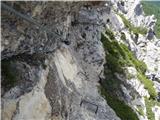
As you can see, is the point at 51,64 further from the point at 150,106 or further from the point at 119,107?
the point at 150,106

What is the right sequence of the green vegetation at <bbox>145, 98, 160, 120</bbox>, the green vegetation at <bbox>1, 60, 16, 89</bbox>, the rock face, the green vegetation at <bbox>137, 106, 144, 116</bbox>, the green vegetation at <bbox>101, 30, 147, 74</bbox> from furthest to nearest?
the green vegetation at <bbox>145, 98, 160, 120</bbox> → the green vegetation at <bbox>101, 30, 147, 74</bbox> → the green vegetation at <bbox>137, 106, 144, 116</bbox> → the green vegetation at <bbox>1, 60, 16, 89</bbox> → the rock face

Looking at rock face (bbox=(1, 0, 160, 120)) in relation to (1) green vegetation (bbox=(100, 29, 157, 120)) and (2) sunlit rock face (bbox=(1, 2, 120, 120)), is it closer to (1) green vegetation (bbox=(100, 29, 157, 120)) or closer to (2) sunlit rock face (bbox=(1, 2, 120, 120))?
(2) sunlit rock face (bbox=(1, 2, 120, 120))

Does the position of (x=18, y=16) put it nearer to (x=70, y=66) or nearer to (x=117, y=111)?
(x=70, y=66)

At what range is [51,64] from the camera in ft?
66.5

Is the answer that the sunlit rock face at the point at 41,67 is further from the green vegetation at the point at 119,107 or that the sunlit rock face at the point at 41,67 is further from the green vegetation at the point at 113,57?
the green vegetation at the point at 113,57

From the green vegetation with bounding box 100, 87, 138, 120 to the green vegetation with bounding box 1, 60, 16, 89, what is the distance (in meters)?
15.5

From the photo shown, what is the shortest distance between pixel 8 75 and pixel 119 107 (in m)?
17.0

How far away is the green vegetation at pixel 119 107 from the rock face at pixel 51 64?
907 mm

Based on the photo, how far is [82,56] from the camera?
3166 cm

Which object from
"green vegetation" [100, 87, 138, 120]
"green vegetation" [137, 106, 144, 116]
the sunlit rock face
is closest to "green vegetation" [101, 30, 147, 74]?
"green vegetation" [137, 106, 144, 116]

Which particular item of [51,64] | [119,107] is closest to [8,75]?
[51,64]

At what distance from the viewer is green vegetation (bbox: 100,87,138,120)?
32.1 meters

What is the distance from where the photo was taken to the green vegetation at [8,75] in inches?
653

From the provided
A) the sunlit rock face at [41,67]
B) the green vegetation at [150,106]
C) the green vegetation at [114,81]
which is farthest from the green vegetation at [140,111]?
the sunlit rock face at [41,67]
